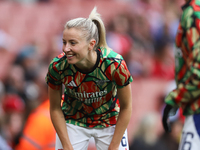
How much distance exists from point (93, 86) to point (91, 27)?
1.69 ft

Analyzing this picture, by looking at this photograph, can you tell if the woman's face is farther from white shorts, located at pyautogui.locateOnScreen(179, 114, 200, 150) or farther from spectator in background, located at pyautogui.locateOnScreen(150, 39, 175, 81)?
spectator in background, located at pyautogui.locateOnScreen(150, 39, 175, 81)

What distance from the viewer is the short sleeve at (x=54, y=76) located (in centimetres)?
280

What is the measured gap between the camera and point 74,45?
2.63 metres

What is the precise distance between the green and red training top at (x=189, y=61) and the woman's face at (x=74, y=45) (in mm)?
758

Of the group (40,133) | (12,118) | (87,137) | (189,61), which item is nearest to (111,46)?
(12,118)

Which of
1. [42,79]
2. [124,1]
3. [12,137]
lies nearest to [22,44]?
[42,79]

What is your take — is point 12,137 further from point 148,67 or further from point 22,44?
point 148,67

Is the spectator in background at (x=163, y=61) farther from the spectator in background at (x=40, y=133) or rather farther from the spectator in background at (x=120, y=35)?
the spectator in background at (x=40, y=133)

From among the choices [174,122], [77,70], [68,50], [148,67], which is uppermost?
[68,50]

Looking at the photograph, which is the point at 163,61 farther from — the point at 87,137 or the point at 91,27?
the point at 91,27

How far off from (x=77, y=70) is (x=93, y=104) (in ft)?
1.25

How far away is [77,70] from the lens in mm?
2828

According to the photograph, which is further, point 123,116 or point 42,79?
point 42,79

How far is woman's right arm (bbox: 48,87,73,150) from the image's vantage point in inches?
116
